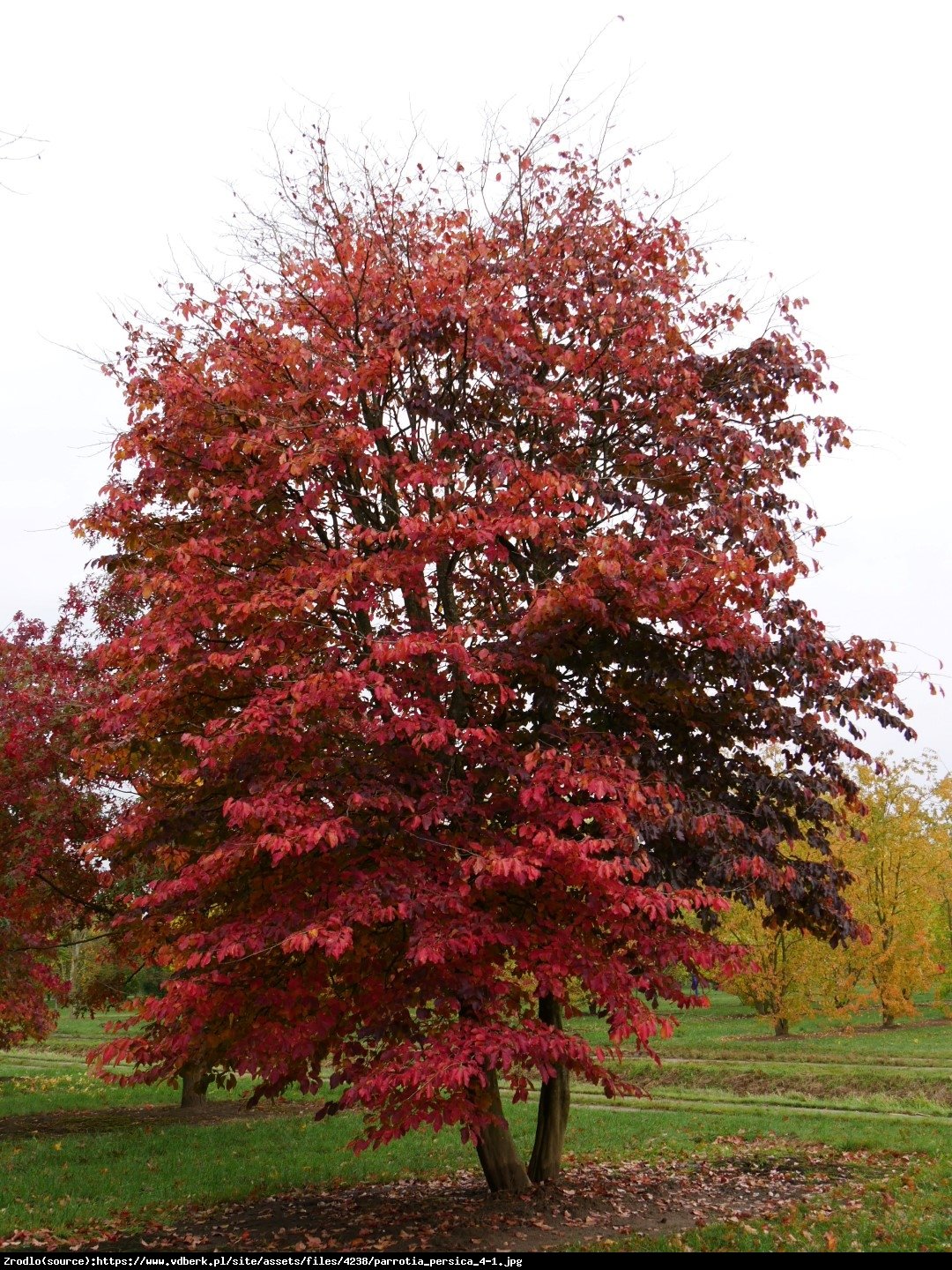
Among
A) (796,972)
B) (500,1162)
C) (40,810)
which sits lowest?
(500,1162)

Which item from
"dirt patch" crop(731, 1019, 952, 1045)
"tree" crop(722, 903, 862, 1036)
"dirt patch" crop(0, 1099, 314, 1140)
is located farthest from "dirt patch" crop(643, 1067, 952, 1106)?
"dirt patch" crop(0, 1099, 314, 1140)

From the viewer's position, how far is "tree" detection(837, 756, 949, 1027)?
2673 cm

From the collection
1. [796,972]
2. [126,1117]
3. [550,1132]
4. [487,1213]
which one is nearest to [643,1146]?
[550,1132]

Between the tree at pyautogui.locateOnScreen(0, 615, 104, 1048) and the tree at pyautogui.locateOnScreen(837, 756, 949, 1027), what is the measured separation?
67.4 ft

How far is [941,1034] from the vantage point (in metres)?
28.6

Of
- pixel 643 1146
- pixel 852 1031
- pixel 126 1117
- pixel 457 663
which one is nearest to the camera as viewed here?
pixel 457 663

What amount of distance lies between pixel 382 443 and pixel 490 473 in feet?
5.35

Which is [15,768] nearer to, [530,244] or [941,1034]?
[530,244]

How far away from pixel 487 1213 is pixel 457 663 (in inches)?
213

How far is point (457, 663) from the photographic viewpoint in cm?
795

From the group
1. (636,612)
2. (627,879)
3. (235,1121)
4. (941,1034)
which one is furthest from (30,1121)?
(941,1034)

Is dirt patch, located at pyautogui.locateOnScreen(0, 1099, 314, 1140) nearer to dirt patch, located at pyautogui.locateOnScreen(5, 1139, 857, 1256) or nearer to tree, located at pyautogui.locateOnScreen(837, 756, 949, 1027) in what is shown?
dirt patch, located at pyautogui.locateOnScreen(5, 1139, 857, 1256)

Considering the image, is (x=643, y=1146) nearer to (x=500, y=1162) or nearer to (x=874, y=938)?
(x=500, y=1162)

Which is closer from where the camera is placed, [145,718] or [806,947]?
[145,718]
